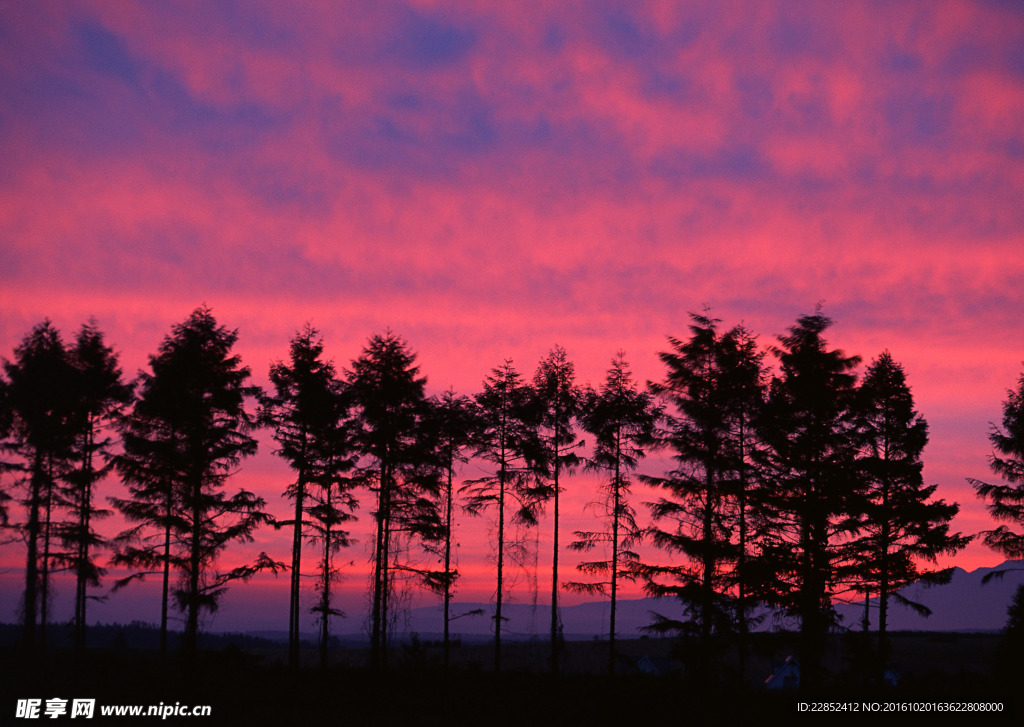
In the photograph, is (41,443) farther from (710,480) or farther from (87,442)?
(710,480)

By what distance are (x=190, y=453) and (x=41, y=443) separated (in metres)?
11.9

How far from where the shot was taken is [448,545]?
1364 inches

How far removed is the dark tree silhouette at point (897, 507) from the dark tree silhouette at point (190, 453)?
26229mm

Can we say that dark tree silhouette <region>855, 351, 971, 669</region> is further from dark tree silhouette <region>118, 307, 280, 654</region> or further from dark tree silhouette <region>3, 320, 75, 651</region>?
dark tree silhouette <region>3, 320, 75, 651</region>

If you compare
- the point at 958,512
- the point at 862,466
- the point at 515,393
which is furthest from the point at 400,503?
the point at 958,512

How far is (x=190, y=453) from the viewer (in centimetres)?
3184

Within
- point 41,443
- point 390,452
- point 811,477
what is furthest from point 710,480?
point 41,443

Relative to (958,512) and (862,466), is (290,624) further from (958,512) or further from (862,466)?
(958,512)

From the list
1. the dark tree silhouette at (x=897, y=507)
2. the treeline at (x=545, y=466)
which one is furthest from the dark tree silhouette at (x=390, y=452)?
the dark tree silhouette at (x=897, y=507)

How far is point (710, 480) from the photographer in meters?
30.9

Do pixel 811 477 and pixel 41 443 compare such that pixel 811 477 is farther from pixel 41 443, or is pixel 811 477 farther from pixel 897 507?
pixel 41 443

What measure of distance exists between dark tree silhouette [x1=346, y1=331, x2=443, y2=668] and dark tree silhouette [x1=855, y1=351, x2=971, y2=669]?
18.6 metres

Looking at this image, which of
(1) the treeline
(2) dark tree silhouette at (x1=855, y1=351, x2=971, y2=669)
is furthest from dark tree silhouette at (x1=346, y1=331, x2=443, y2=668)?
(2) dark tree silhouette at (x1=855, y1=351, x2=971, y2=669)

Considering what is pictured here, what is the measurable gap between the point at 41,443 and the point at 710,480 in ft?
106
